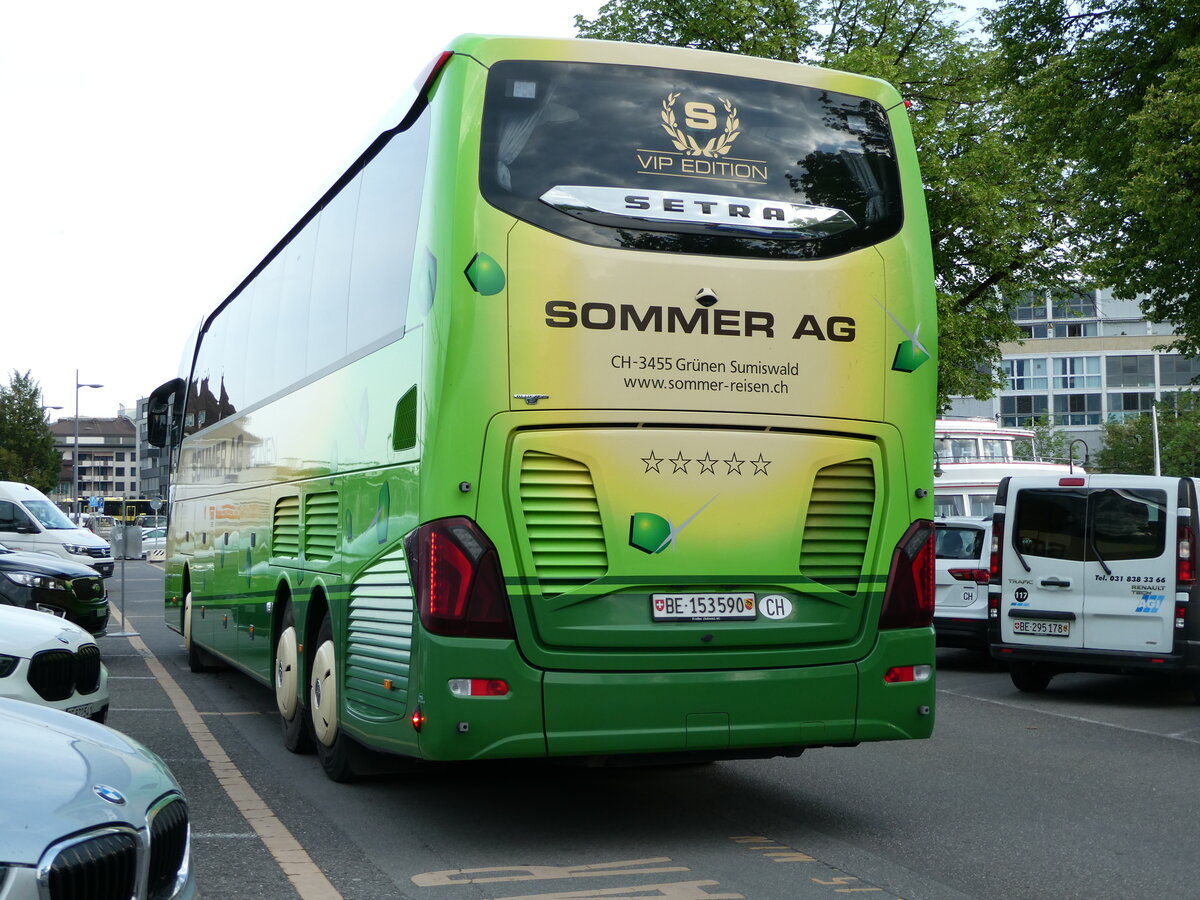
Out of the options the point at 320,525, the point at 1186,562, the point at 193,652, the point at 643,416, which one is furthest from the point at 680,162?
the point at 193,652

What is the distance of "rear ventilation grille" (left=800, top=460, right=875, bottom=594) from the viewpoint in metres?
7.04

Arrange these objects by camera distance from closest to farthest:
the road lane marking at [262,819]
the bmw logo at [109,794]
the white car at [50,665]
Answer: the bmw logo at [109,794], the road lane marking at [262,819], the white car at [50,665]

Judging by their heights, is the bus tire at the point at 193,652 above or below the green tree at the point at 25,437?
below

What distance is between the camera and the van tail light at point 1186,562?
1255 centimetres

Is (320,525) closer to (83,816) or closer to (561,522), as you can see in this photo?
(561,522)

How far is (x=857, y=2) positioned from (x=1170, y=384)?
84.9 m

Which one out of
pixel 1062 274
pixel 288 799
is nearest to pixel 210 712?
pixel 288 799

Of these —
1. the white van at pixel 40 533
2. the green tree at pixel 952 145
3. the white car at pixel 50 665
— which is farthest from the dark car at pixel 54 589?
the green tree at pixel 952 145

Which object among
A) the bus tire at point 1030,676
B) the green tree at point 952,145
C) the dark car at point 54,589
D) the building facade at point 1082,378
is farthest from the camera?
the building facade at point 1082,378

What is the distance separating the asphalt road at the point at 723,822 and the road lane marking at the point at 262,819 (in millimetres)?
20

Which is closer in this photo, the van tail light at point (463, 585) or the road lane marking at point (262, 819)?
the road lane marking at point (262, 819)

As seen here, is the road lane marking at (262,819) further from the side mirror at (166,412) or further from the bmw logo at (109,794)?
the side mirror at (166,412)

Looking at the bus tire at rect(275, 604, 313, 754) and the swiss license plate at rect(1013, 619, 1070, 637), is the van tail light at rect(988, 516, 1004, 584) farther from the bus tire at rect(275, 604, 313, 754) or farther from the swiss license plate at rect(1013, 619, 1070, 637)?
the bus tire at rect(275, 604, 313, 754)

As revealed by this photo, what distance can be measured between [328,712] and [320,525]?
112 centimetres
